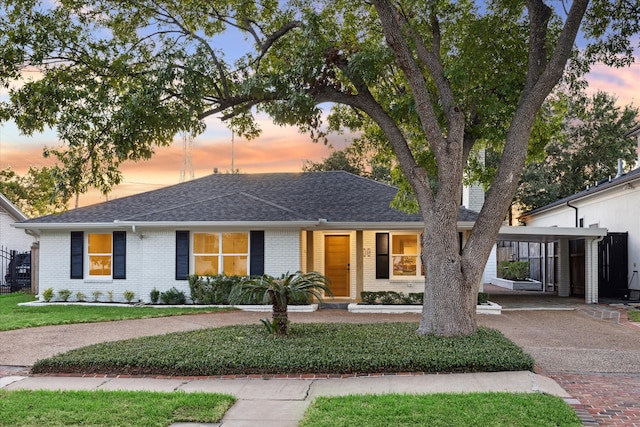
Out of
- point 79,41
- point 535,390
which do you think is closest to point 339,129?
point 79,41

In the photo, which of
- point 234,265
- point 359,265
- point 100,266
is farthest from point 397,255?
point 100,266

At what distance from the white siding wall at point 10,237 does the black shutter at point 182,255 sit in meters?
12.6

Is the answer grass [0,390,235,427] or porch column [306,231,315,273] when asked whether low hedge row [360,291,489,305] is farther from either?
grass [0,390,235,427]

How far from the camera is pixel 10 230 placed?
93.4 ft

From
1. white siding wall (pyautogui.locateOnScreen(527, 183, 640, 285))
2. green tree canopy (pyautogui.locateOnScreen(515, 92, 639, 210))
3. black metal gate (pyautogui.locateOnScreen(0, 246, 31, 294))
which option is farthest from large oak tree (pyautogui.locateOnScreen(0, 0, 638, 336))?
green tree canopy (pyautogui.locateOnScreen(515, 92, 639, 210))

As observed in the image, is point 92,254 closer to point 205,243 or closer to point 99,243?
point 99,243

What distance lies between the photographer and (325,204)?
20500mm

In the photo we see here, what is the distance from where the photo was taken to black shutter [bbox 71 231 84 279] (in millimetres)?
19703

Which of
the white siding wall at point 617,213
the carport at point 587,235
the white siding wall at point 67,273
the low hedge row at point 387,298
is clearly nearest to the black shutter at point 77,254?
the white siding wall at point 67,273

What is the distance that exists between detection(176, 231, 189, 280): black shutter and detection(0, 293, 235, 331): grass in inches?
51.0

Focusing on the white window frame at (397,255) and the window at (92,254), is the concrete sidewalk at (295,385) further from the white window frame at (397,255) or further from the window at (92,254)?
the window at (92,254)

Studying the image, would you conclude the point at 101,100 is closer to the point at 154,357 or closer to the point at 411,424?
the point at 154,357

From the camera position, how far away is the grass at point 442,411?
A: 6180 millimetres

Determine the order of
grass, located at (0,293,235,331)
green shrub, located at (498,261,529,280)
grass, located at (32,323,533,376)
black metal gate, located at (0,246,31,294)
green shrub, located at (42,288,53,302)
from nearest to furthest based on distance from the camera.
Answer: grass, located at (32,323,533,376) → grass, located at (0,293,235,331) → green shrub, located at (42,288,53,302) → black metal gate, located at (0,246,31,294) → green shrub, located at (498,261,529,280)
